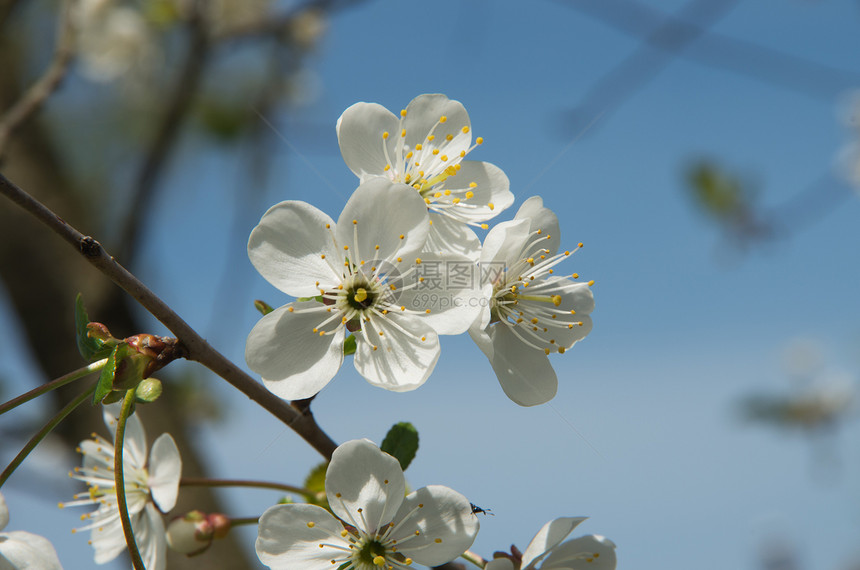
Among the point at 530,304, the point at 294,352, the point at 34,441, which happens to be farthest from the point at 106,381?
the point at 530,304

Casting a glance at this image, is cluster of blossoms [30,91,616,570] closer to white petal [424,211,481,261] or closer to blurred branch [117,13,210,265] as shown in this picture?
white petal [424,211,481,261]

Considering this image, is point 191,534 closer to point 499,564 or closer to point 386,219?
point 499,564

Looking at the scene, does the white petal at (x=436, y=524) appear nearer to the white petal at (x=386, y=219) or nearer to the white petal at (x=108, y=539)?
the white petal at (x=386, y=219)

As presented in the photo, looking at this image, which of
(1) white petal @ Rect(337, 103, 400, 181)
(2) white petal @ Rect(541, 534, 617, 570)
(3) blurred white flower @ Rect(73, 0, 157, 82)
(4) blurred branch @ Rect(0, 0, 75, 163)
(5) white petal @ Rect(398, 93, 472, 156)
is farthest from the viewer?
(3) blurred white flower @ Rect(73, 0, 157, 82)

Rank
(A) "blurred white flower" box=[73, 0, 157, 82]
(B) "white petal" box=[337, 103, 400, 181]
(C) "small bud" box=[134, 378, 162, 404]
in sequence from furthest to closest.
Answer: (A) "blurred white flower" box=[73, 0, 157, 82]
(B) "white petal" box=[337, 103, 400, 181]
(C) "small bud" box=[134, 378, 162, 404]

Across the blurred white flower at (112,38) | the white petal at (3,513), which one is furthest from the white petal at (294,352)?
the blurred white flower at (112,38)

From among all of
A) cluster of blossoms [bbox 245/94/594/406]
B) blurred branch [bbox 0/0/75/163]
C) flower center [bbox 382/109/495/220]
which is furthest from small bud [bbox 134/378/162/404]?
blurred branch [bbox 0/0/75/163]

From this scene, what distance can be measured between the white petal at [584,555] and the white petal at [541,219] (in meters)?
0.53

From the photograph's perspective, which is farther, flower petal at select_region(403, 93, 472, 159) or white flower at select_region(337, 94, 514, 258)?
flower petal at select_region(403, 93, 472, 159)

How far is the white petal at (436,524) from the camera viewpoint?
102 centimetres

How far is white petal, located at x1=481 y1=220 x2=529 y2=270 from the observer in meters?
1.13

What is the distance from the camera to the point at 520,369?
1.23 meters

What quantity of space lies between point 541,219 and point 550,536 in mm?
554

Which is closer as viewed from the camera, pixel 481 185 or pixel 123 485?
pixel 123 485
